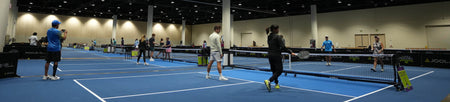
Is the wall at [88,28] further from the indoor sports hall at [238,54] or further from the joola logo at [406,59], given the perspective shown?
the joola logo at [406,59]

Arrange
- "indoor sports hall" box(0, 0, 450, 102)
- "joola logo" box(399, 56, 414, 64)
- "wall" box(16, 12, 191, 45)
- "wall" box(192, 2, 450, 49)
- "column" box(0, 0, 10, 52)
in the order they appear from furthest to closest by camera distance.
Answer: "wall" box(16, 12, 191, 45)
"wall" box(192, 2, 450, 49)
"joola logo" box(399, 56, 414, 64)
"column" box(0, 0, 10, 52)
"indoor sports hall" box(0, 0, 450, 102)

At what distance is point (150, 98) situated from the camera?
4.06 meters

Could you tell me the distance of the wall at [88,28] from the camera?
33.9 meters

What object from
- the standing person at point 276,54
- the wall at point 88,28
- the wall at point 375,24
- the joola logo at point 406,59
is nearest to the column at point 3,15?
the standing person at point 276,54

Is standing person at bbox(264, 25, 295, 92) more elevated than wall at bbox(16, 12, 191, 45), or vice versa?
wall at bbox(16, 12, 191, 45)

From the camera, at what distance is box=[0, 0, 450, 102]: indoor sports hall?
4.73 meters

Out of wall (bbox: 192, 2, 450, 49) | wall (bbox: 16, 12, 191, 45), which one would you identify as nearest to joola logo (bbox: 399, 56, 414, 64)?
wall (bbox: 192, 2, 450, 49)

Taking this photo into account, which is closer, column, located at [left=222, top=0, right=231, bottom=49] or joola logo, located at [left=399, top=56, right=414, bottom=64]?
joola logo, located at [left=399, top=56, right=414, bottom=64]

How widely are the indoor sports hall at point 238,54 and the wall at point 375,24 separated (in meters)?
0.09

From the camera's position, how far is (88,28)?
125 feet

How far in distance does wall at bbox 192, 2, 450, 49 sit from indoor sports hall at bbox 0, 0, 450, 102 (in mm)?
92

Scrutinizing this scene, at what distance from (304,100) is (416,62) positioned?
11.8m

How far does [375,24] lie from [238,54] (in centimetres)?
1417

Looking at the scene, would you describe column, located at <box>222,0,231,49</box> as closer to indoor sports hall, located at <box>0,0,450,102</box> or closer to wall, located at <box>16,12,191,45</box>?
indoor sports hall, located at <box>0,0,450,102</box>
